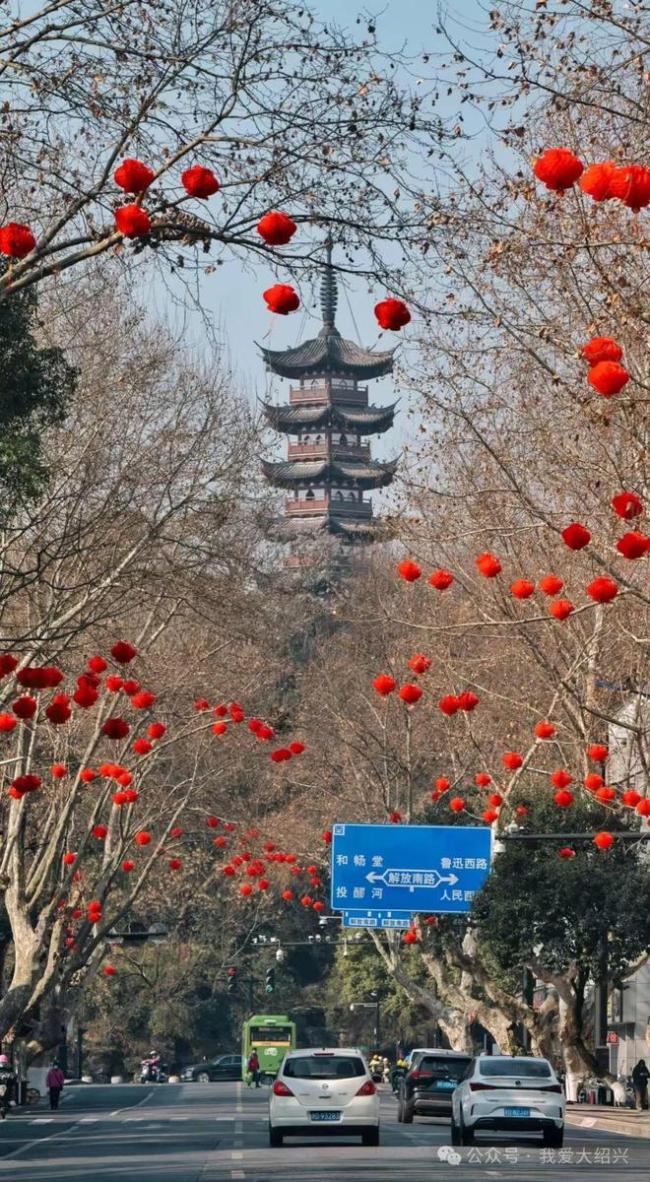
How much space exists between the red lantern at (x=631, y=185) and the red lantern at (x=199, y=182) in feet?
8.09

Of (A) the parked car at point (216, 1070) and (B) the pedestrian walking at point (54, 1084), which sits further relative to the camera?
(A) the parked car at point (216, 1070)

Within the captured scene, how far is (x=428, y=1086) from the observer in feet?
117

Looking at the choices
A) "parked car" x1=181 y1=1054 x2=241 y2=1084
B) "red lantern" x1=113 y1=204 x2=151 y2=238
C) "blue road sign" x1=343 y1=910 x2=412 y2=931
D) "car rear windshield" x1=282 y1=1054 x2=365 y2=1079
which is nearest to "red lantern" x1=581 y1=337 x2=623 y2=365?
"red lantern" x1=113 y1=204 x2=151 y2=238

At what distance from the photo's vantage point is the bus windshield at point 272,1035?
72.4m

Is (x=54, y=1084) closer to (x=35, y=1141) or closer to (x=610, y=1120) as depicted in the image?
(x=610, y=1120)

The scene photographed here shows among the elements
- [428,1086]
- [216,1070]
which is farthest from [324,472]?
[428,1086]

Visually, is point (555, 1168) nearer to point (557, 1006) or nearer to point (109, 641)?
point (109, 641)

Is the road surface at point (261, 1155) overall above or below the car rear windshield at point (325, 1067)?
below

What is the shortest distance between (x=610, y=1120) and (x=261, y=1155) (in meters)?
13.2

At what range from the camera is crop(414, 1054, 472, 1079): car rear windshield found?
3512 cm

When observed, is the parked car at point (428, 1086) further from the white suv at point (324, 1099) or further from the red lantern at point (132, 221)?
the red lantern at point (132, 221)

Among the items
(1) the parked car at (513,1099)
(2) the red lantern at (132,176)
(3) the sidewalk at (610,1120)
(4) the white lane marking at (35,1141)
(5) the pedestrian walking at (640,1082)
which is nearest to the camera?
(2) the red lantern at (132,176)

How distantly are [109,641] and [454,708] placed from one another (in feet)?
36.2

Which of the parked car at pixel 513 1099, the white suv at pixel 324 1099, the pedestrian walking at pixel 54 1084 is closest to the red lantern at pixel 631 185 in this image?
the parked car at pixel 513 1099
